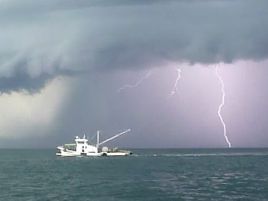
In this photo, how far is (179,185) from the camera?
339 feet

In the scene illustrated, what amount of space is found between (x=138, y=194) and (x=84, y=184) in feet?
80.7

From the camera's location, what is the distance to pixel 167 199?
3152 inches

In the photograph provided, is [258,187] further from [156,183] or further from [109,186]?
[109,186]

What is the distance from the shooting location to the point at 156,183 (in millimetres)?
107688

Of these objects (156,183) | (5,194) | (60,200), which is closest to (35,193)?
(5,194)

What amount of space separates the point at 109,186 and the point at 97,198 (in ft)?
68.3

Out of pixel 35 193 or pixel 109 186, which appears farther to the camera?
pixel 109 186

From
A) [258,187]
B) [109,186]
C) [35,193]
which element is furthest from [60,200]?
[258,187]

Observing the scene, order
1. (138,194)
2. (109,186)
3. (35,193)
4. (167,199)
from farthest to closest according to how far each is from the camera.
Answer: (109,186) < (35,193) < (138,194) < (167,199)

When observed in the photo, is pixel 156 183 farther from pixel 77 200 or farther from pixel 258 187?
pixel 77 200

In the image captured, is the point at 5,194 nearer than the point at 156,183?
Yes

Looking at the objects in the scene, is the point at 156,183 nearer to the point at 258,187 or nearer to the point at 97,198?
the point at 258,187

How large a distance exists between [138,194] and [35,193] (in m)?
19.5

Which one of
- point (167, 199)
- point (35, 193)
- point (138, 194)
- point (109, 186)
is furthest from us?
point (109, 186)
